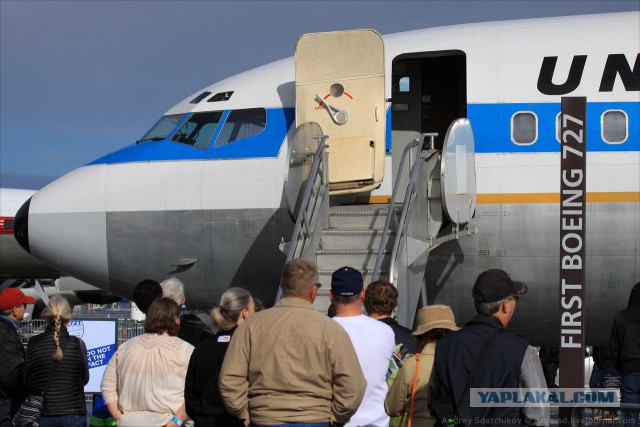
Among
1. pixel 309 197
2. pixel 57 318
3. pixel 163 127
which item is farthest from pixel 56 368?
pixel 163 127

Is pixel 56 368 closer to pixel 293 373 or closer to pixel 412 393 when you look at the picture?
pixel 293 373

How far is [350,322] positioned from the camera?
5562 millimetres

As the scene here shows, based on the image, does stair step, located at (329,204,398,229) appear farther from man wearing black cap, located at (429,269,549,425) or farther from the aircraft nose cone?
man wearing black cap, located at (429,269,549,425)

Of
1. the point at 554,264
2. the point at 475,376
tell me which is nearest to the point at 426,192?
the point at 554,264

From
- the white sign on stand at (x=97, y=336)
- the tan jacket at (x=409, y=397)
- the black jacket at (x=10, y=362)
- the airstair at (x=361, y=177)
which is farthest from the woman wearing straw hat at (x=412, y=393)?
the white sign on stand at (x=97, y=336)

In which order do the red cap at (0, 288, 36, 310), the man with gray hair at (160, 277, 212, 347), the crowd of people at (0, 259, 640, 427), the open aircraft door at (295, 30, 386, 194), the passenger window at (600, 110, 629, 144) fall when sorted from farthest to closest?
Result: the open aircraft door at (295, 30, 386, 194), the passenger window at (600, 110, 629, 144), the red cap at (0, 288, 36, 310), the man with gray hair at (160, 277, 212, 347), the crowd of people at (0, 259, 640, 427)

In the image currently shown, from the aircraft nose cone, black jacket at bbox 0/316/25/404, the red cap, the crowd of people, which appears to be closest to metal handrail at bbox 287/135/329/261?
the crowd of people

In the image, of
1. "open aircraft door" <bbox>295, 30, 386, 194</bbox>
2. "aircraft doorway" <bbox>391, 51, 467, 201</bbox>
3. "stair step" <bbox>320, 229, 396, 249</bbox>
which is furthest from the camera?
"aircraft doorway" <bbox>391, 51, 467, 201</bbox>

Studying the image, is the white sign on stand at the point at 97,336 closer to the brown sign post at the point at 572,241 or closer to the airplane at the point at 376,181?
the airplane at the point at 376,181

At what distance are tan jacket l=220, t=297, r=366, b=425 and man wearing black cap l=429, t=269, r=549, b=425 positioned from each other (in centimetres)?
51

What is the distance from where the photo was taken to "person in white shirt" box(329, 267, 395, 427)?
218 inches

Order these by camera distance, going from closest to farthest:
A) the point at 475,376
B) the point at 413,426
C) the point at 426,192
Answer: the point at 475,376, the point at 413,426, the point at 426,192

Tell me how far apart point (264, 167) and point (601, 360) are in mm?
5076

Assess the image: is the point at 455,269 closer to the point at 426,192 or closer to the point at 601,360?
the point at 426,192
